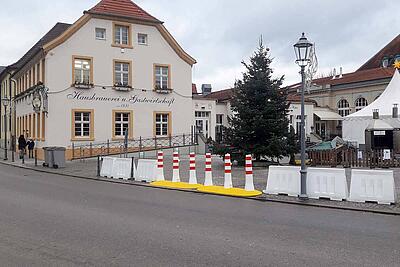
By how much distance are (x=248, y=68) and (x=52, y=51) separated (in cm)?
1405

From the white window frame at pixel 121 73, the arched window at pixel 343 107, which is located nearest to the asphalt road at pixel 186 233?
the white window frame at pixel 121 73

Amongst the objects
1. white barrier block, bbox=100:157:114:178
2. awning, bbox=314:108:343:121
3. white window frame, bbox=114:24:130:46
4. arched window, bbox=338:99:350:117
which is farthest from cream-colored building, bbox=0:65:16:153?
arched window, bbox=338:99:350:117

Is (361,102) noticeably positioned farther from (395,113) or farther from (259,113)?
(259,113)

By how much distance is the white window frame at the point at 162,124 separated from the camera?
111 ft

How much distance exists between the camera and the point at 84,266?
18.9ft

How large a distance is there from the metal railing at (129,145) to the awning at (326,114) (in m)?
16.6

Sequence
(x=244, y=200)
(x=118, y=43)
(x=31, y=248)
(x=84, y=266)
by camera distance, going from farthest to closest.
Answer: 1. (x=118, y=43)
2. (x=244, y=200)
3. (x=31, y=248)
4. (x=84, y=266)

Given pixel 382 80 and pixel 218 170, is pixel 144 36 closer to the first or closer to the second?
pixel 218 170

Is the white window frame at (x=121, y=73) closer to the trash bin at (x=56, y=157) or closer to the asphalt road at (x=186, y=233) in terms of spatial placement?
the trash bin at (x=56, y=157)

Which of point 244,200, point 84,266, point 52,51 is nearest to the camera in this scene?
point 84,266

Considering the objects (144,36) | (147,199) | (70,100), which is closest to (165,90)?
(144,36)

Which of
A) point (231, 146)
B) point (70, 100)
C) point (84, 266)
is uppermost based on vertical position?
point (70, 100)

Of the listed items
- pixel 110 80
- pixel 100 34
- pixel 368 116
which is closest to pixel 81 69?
pixel 110 80

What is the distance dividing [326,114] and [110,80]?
79.3 feet
